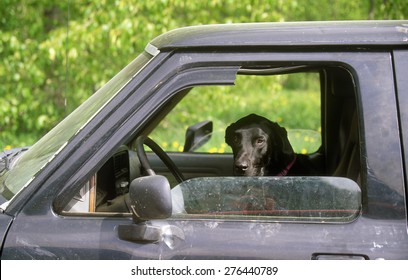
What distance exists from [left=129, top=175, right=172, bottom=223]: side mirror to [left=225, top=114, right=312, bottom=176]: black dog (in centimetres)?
99

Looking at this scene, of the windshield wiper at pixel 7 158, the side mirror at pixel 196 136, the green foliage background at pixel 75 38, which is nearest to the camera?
the windshield wiper at pixel 7 158

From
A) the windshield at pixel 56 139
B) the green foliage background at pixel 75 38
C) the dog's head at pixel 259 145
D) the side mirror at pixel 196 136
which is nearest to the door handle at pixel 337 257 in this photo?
the windshield at pixel 56 139

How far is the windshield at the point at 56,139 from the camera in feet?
8.63

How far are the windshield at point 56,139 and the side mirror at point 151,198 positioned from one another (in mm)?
366

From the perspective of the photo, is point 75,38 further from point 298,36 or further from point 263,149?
point 298,36

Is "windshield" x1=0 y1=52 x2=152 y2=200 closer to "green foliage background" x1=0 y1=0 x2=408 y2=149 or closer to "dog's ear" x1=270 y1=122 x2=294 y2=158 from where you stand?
"dog's ear" x1=270 y1=122 x2=294 y2=158

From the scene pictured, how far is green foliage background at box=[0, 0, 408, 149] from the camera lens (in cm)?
755

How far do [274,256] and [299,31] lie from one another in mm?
733

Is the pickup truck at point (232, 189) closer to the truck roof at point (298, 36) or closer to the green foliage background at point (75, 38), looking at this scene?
the truck roof at point (298, 36)

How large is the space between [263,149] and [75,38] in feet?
15.1

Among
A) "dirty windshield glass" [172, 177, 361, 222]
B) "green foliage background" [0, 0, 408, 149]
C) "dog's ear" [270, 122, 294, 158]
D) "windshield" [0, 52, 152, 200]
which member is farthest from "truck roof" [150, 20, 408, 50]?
"green foliage background" [0, 0, 408, 149]

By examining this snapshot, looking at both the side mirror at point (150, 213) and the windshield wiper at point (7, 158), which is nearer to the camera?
the side mirror at point (150, 213)
